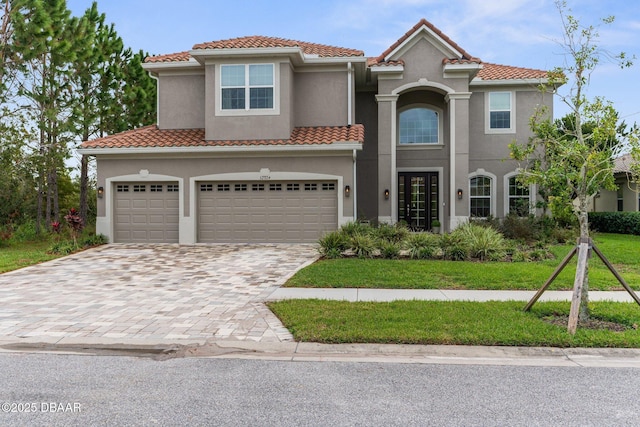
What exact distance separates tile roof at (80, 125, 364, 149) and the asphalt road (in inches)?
440

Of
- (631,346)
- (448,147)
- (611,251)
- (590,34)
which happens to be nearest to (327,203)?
(448,147)

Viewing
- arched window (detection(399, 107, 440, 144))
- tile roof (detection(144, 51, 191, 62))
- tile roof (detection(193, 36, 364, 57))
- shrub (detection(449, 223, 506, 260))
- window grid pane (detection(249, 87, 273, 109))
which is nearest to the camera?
shrub (detection(449, 223, 506, 260))

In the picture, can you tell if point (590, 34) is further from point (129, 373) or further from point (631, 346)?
point (129, 373)

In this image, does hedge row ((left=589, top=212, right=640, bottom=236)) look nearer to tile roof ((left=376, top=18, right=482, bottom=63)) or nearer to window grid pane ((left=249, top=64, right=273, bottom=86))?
tile roof ((left=376, top=18, right=482, bottom=63))

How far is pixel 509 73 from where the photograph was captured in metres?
18.5

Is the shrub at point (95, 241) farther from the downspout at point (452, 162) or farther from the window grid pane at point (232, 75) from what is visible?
the downspout at point (452, 162)

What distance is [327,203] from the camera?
15648 mm

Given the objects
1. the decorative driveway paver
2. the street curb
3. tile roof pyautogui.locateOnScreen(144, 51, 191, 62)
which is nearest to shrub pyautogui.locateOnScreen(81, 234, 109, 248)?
the decorative driveway paver

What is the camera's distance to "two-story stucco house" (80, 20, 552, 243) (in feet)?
51.4

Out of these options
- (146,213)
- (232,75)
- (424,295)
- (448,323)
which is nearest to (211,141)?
(232,75)

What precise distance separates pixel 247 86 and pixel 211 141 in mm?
2425

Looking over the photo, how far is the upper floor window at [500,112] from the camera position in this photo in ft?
59.9

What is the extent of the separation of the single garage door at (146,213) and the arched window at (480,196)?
1208 cm

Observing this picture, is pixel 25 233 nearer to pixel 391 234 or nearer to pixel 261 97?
pixel 261 97
